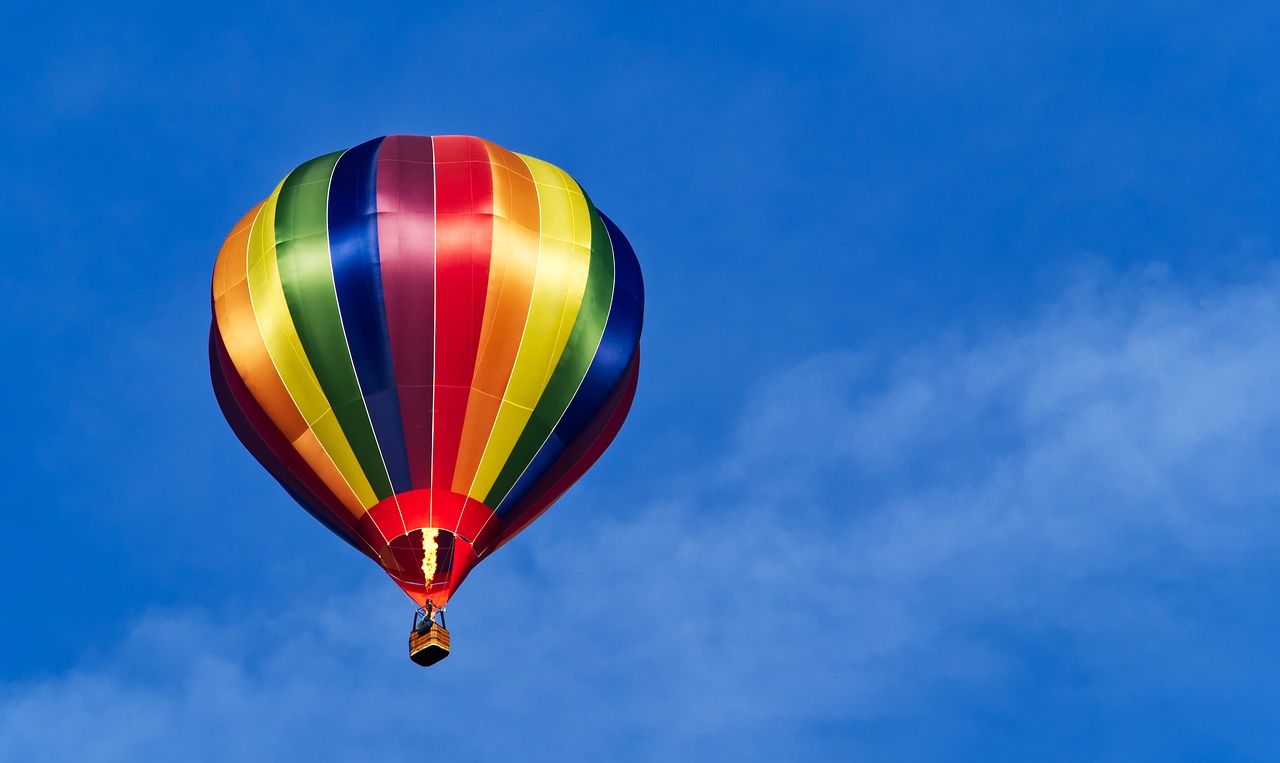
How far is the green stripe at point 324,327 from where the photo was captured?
33562 mm

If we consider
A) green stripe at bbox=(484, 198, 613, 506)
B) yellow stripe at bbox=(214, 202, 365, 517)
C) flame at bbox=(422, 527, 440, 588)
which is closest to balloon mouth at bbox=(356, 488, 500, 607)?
flame at bbox=(422, 527, 440, 588)

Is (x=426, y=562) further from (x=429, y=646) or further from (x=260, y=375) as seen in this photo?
(x=260, y=375)

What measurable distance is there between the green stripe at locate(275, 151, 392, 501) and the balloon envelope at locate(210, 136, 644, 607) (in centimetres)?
2

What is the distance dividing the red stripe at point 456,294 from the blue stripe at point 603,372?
134 cm

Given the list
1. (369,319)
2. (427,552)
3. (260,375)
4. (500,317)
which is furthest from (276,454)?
(500,317)

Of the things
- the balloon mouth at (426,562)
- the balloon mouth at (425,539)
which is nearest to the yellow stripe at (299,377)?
the balloon mouth at (425,539)

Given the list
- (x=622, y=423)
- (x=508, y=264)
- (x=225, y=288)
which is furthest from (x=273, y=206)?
(x=622, y=423)

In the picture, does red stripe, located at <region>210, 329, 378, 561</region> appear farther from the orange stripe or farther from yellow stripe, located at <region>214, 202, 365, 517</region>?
the orange stripe

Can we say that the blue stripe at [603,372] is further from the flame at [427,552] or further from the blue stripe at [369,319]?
the blue stripe at [369,319]

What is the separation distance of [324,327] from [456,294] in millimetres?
1864

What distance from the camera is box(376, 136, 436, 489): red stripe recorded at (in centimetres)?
3353

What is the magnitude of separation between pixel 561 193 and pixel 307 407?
198 inches

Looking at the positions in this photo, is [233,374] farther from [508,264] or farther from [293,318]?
[508,264]

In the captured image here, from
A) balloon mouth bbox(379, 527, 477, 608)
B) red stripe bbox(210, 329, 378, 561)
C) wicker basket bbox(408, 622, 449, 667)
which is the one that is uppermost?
red stripe bbox(210, 329, 378, 561)
